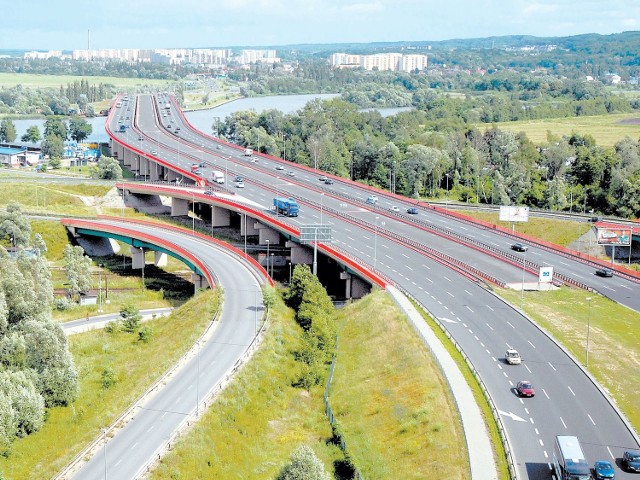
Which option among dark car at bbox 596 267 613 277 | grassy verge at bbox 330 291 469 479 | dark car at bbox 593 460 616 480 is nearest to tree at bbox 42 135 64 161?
grassy verge at bbox 330 291 469 479

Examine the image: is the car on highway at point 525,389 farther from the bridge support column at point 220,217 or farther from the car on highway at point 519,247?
the bridge support column at point 220,217

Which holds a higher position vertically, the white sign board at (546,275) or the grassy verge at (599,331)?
the white sign board at (546,275)

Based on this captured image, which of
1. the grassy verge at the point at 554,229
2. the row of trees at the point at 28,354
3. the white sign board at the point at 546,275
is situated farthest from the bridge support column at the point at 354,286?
the grassy verge at the point at 554,229

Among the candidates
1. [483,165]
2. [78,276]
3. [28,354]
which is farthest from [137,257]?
[483,165]

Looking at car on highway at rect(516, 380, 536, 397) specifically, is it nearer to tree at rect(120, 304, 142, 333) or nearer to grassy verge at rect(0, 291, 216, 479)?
grassy verge at rect(0, 291, 216, 479)

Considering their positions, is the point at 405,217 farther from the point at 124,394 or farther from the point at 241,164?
the point at 124,394

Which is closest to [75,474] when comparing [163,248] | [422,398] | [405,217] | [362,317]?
[422,398]
